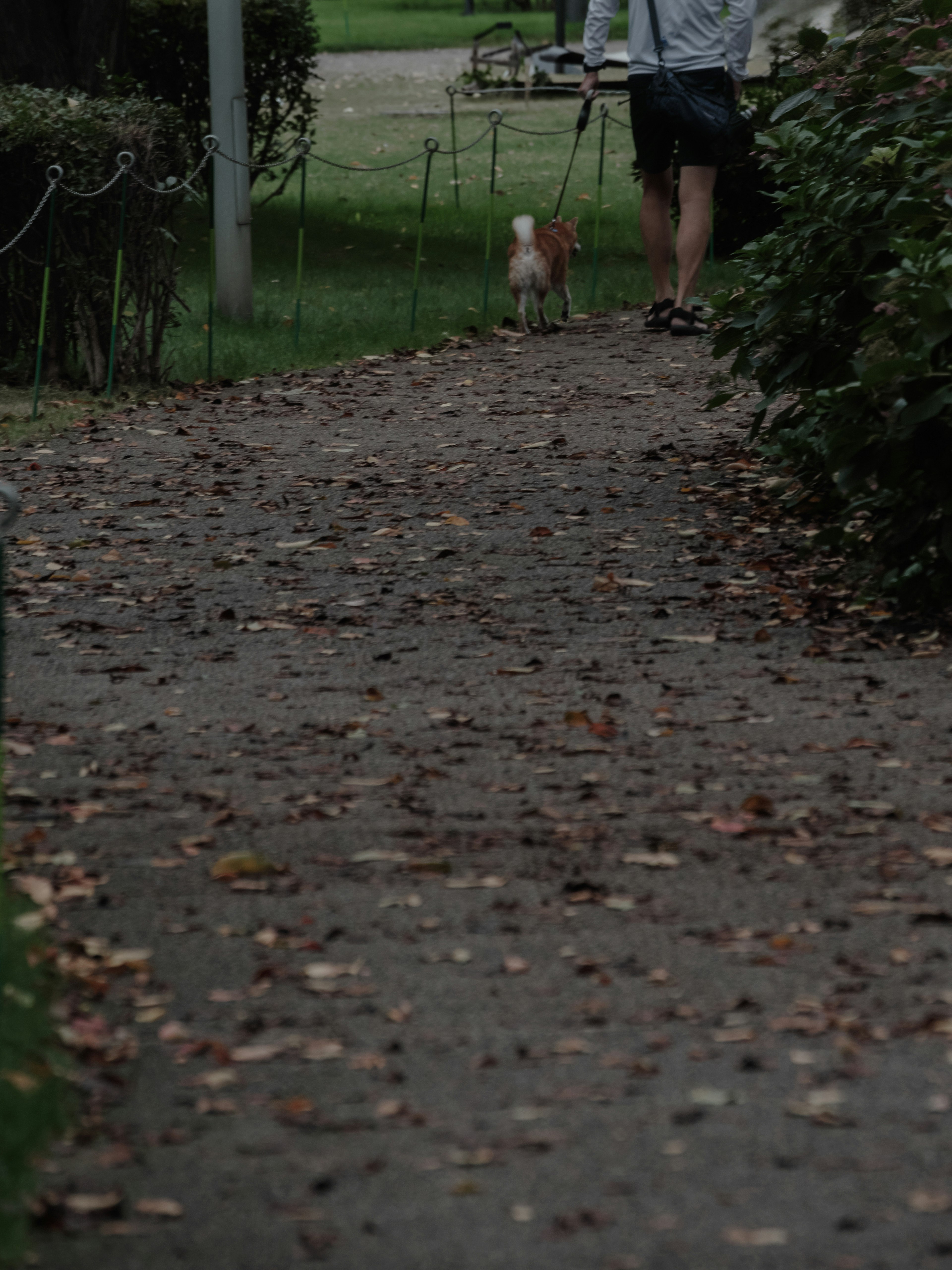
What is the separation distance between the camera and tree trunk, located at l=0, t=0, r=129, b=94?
38.8 ft

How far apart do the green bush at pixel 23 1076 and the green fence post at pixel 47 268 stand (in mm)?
6578

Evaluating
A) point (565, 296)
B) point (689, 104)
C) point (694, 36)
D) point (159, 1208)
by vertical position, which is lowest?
point (159, 1208)

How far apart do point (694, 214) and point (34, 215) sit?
12.9 feet

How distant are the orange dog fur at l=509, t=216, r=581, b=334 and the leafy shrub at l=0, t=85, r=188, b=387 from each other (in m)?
2.48

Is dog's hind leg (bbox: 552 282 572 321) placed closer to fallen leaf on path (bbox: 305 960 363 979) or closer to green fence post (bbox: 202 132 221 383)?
green fence post (bbox: 202 132 221 383)

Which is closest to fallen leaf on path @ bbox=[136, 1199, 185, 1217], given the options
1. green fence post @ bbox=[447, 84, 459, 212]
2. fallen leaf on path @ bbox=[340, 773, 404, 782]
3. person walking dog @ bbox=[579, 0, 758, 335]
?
fallen leaf on path @ bbox=[340, 773, 404, 782]

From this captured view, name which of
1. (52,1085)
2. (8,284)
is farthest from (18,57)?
(52,1085)

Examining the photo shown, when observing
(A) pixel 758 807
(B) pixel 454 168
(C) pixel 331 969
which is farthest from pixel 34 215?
(B) pixel 454 168

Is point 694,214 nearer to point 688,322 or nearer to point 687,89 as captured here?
point 687,89

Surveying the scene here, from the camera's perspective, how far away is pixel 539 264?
11531 mm

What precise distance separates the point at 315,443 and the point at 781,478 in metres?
2.59

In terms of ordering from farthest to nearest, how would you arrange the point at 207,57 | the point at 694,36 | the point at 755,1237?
the point at 207,57, the point at 694,36, the point at 755,1237

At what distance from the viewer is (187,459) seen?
8.43 meters

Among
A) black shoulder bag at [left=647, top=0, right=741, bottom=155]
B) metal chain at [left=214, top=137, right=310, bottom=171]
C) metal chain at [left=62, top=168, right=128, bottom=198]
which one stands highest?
black shoulder bag at [left=647, top=0, right=741, bottom=155]
